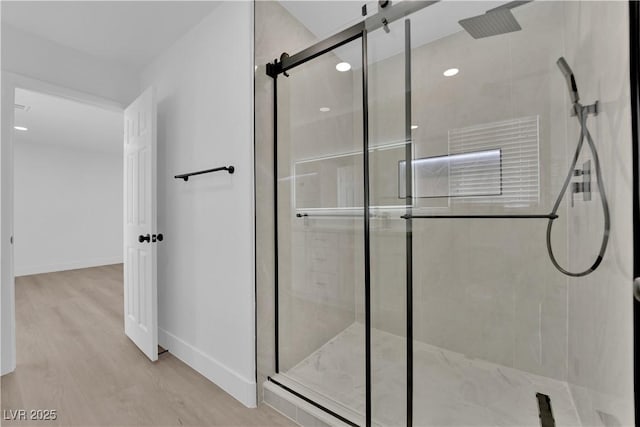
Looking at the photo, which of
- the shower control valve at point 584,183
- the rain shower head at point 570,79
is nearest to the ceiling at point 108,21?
the rain shower head at point 570,79

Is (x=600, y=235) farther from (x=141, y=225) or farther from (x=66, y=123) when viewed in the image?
(x=66, y=123)

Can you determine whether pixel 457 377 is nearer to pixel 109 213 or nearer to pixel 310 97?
pixel 310 97

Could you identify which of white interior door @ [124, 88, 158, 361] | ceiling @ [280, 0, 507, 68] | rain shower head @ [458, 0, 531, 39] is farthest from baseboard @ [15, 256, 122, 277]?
rain shower head @ [458, 0, 531, 39]

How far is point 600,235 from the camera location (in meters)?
1.05

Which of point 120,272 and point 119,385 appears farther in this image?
point 120,272

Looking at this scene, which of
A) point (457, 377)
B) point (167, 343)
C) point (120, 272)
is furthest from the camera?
point (120, 272)

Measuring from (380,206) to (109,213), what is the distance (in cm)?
706

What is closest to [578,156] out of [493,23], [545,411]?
[493,23]

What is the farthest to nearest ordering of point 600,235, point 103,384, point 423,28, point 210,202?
point 210,202, point 103,384, point 423,28, point 600,235

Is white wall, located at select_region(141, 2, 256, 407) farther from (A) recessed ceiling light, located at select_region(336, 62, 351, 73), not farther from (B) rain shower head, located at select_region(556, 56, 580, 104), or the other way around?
(B) rain shower head, located at select_region(556, 56, 580, 104)

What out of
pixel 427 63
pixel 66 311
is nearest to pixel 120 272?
pixel 66 311

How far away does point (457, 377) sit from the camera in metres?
1.71

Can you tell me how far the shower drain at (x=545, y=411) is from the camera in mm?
1338

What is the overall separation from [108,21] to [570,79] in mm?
2906
